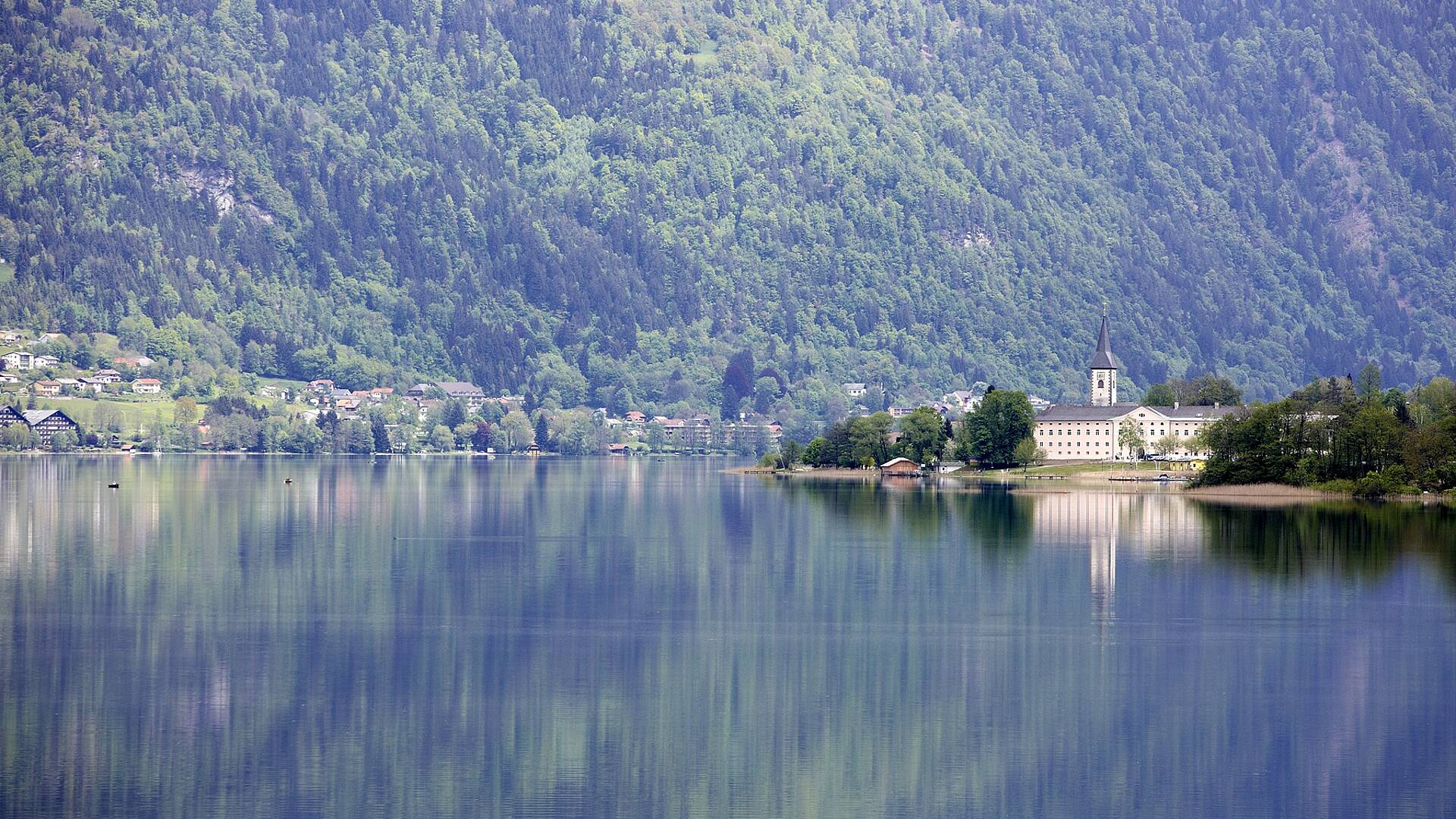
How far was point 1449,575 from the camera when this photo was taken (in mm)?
55625

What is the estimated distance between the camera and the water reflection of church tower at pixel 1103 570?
49.1 metres

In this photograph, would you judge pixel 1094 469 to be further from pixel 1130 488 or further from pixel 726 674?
pixel 726 674

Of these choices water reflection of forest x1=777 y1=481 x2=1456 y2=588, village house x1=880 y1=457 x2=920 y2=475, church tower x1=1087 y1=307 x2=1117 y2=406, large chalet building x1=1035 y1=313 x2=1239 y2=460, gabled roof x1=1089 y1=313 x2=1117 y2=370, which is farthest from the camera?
church tower x1=1087 y1=307 x2=1117 y2=406

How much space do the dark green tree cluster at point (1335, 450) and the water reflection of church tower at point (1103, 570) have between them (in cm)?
2667

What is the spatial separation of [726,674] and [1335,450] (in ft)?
242

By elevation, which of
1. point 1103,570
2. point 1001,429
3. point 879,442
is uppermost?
point 1001,429

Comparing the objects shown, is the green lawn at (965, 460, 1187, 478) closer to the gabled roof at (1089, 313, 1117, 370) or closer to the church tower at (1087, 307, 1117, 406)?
the gabled roof at (1089, 313, 1117, 370)

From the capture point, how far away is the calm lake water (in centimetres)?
2909

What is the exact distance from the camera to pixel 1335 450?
10388 centimetres

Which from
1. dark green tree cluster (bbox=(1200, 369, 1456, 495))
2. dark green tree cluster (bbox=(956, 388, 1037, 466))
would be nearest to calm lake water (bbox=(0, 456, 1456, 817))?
dark green tree cluster (bbox=(1200, 369, 1456, 495))

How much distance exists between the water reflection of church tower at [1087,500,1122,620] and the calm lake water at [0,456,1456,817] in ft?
0.74

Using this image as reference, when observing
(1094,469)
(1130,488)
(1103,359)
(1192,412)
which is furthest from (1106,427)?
(1130,488)

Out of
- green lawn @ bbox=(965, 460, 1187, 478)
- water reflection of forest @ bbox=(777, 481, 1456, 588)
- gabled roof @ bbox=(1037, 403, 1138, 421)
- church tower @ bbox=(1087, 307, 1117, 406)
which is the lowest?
water reflection of forest @ bbox=(777, 481, 1456, 588)

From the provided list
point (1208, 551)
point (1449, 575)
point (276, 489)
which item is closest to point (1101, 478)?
point (276, 489)
